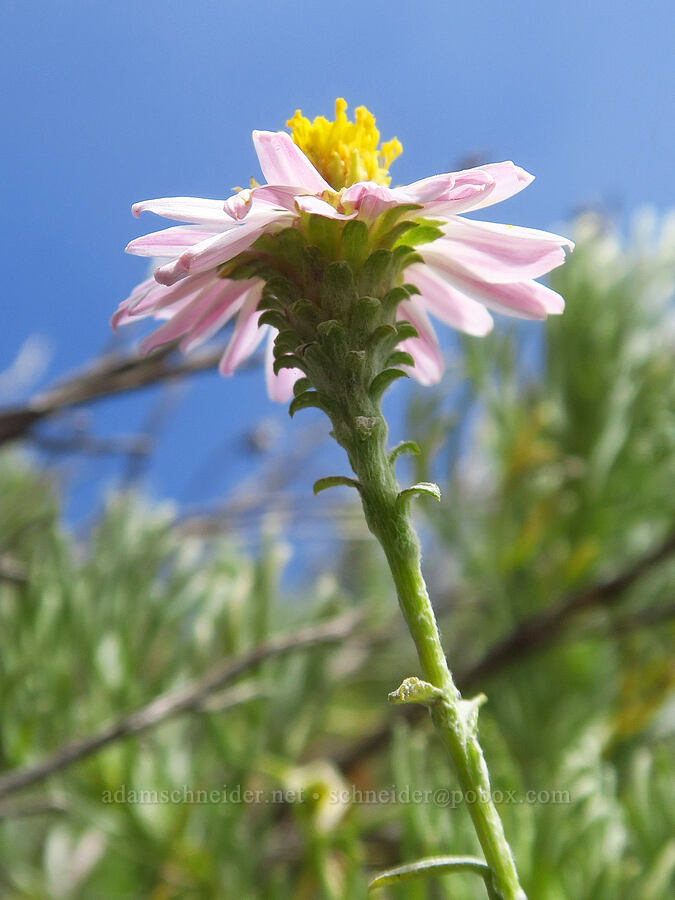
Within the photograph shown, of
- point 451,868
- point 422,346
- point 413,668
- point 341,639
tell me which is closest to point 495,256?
Result: point 422,346

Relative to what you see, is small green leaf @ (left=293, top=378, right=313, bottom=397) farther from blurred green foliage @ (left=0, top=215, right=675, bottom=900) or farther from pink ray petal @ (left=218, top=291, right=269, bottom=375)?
blurred green foliage @ (left=0, top=215, right=675, bottom=900)

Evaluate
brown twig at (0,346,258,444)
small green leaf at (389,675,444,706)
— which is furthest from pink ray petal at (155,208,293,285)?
brown twig at (0,346,258,444)

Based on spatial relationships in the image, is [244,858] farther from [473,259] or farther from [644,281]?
[644,281]

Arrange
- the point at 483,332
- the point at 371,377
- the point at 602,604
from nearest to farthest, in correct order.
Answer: the point at 371,377, the point at 483,332, the point at 602,604

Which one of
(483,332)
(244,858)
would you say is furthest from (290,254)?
(244,858)

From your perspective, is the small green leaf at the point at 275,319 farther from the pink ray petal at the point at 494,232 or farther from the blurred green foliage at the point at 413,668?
the blurred green foliage at the point at 413,668

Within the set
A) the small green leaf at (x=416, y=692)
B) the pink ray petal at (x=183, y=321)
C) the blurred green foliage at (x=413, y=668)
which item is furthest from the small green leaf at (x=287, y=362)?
the blurred green foliage at (x=413, y=668)
